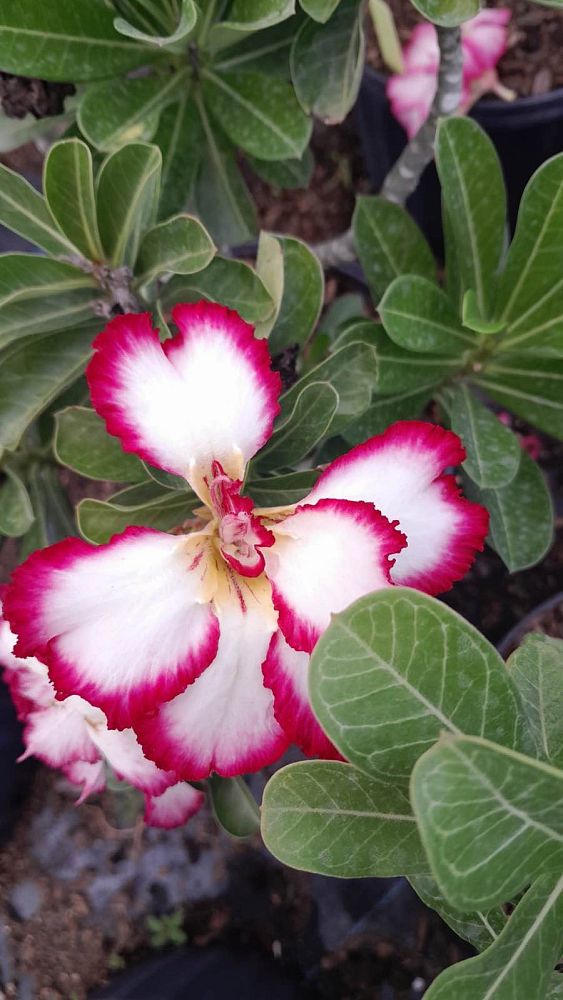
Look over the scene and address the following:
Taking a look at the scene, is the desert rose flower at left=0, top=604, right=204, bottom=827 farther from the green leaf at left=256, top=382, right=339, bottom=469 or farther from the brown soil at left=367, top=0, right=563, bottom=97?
the brown soil at left=367, top=0, right=563, bottom=97

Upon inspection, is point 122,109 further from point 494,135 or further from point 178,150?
point 494,135

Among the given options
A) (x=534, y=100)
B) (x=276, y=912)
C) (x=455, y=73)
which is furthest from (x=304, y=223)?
(x=276, y=912)

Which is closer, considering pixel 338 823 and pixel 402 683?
pixel 402 683

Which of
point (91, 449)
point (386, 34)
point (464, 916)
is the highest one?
point (386, 34)

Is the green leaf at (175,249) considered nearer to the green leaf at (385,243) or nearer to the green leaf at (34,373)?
the green leaf at (34,373)

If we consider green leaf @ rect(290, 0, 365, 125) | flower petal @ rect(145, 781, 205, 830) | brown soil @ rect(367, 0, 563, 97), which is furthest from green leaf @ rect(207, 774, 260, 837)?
brown soil @ rect(367, 0, 563, 97)

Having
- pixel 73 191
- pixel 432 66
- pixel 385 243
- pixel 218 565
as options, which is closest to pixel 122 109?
pixel 73 191

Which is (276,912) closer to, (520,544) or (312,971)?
(312,971)
